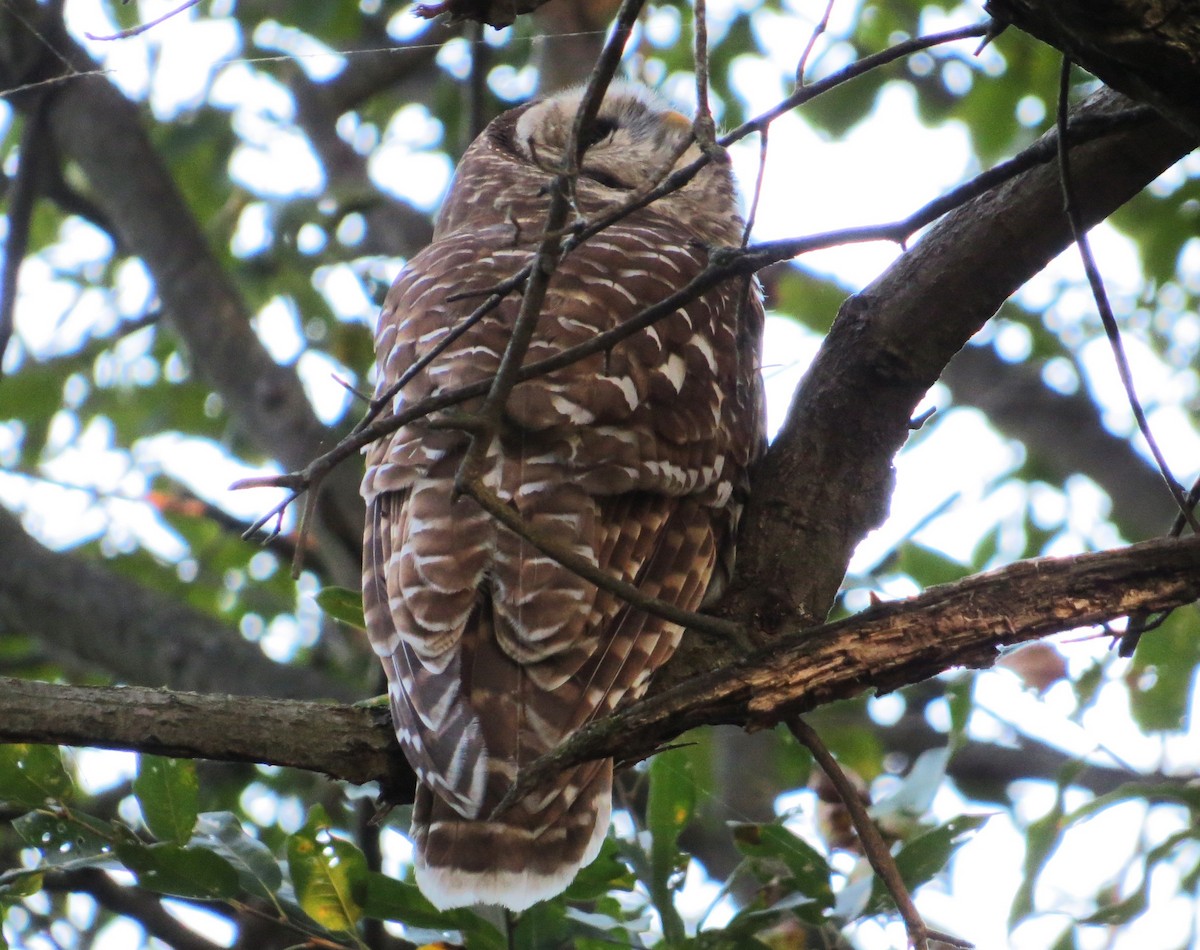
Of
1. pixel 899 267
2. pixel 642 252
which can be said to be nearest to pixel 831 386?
pixel 899 267

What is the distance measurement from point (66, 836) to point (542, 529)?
0.91 metres

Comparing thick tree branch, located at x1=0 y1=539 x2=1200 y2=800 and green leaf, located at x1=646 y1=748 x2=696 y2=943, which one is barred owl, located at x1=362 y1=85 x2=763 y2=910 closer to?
green leaf, located at x1=646 y1=748 x2=696 y2=943

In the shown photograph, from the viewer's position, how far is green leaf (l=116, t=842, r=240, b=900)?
7.23 feet

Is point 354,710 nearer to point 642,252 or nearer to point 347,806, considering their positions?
point 642,252

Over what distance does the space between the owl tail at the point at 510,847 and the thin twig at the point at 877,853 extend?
455 mm

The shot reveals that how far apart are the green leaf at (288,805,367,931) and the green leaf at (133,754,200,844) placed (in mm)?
170

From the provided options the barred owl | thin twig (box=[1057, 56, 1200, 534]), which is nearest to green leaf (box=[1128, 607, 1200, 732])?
the barred owl

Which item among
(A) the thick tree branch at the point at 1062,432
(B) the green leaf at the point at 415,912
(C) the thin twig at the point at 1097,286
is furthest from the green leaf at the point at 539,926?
(A) the thick tree branch at the point at 1062,432

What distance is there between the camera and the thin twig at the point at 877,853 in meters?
1.78

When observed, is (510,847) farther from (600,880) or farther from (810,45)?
(810,45)

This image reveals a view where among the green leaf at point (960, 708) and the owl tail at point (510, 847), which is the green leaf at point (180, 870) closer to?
the owl tail at point (510, 847)

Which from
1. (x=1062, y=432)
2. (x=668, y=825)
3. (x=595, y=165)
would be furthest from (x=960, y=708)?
(x=1062, y=432)

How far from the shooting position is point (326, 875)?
2336 mm

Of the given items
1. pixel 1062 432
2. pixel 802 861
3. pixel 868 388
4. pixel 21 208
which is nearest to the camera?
pixel 802 861
